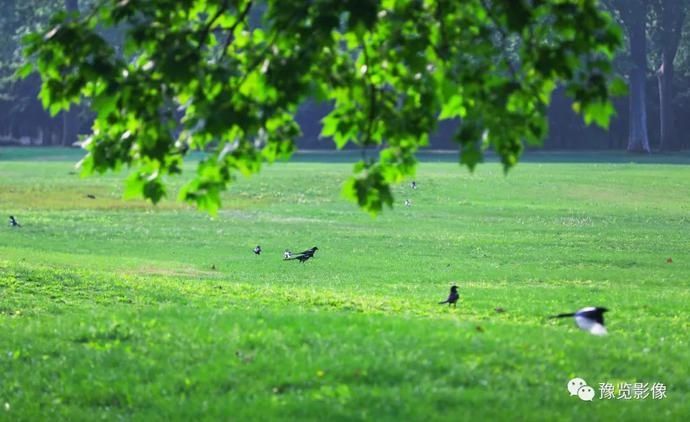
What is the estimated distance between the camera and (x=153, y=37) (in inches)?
344

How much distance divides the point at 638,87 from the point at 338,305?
6630cm

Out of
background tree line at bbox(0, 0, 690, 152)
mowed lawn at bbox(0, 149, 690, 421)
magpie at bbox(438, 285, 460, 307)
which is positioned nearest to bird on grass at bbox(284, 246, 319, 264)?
mowed lawn at bbox(0, 149, 690, 421)

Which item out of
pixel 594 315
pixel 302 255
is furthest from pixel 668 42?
pixel 594 315

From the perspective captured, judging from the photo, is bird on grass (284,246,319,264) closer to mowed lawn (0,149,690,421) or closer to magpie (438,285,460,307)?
mowed lawn (0,149,690,421)

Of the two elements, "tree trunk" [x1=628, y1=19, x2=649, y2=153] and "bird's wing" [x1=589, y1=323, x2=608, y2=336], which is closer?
"bird's wing" [x1=589, y1=323, x2=608, y2=336]

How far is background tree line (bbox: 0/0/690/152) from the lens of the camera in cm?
7956

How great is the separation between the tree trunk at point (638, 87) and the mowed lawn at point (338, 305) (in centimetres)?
3337

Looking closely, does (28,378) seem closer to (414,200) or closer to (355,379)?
(355,379)

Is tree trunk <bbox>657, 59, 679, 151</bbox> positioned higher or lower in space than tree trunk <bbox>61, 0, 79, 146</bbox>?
higher

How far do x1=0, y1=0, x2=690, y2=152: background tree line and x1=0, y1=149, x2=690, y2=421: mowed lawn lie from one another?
33577 millimetres

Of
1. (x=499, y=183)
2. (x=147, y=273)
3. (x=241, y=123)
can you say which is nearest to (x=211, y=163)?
(x=241, y=123)

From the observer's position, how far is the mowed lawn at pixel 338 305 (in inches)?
384

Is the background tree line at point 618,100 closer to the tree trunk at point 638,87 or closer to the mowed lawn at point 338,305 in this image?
the tree trunk at point 638,87

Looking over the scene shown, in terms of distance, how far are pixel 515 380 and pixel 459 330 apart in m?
2.14
